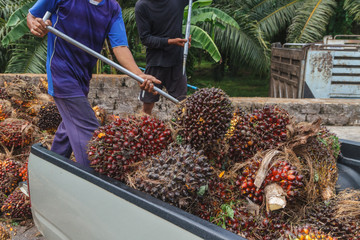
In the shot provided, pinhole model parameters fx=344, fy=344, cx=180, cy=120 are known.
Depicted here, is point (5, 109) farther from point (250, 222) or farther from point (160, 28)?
point (250, 222)

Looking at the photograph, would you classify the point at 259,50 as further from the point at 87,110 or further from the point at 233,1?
the point at 87,110

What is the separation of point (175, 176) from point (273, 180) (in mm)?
509

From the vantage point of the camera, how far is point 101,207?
169 centimetres

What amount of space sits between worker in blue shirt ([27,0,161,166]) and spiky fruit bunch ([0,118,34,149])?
1.30 meters

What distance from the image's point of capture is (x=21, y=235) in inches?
124

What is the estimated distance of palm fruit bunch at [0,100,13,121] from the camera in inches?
159

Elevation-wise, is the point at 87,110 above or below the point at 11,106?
above

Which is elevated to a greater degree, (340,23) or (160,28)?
(340,23)

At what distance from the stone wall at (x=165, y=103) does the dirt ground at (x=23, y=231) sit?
253cm

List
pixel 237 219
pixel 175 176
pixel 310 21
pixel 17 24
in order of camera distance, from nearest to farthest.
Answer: pixel 175 176 → pixel 237 219 → pixel 17 24 → pixel 310 21

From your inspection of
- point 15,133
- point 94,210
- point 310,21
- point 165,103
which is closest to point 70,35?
point 94,210

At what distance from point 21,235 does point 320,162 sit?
2.67m

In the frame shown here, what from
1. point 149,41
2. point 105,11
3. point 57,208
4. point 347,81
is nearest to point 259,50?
point 347,81

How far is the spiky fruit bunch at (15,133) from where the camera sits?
370 cm
